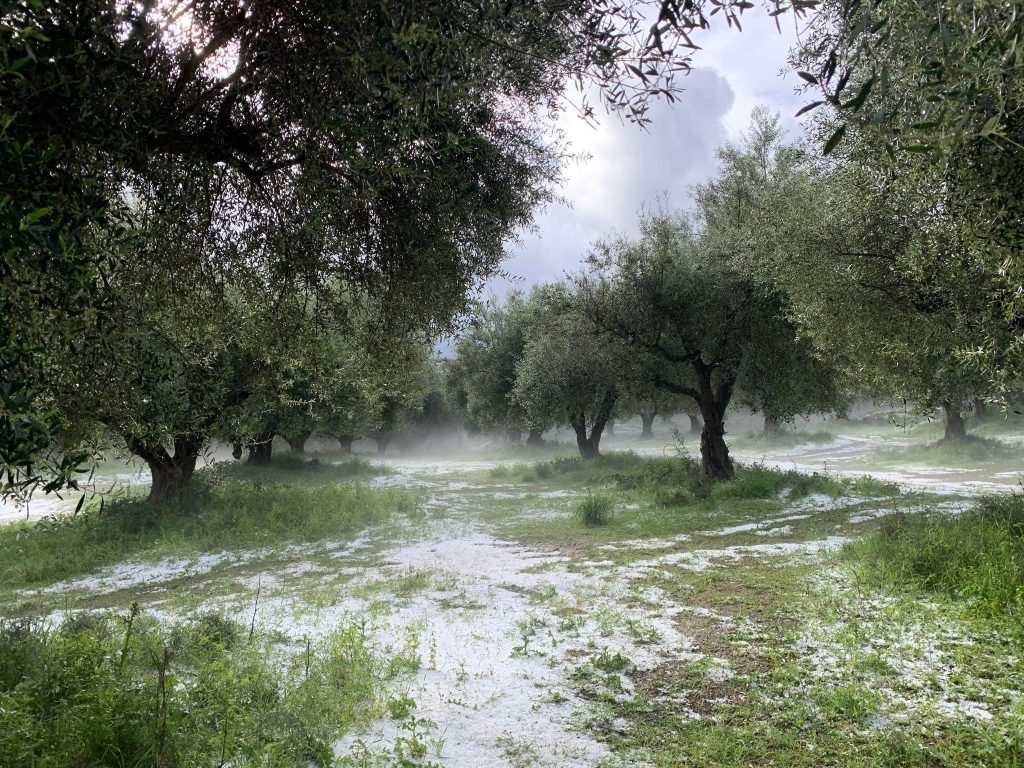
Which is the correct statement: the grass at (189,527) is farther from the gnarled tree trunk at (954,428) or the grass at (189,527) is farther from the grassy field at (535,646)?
the gnarled tree trunk at (954,428)

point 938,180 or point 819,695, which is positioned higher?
point 938,180

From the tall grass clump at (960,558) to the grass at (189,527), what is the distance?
13490mm

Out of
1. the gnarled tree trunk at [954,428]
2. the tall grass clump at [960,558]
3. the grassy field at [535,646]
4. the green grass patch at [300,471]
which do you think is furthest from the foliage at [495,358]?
the tall grass clump at [960,558]

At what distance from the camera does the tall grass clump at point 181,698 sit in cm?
425

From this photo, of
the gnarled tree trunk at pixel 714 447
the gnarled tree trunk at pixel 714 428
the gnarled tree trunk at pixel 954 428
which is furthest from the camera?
the gnarled tree trunk at pixel 954 428

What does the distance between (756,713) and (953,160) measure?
22.8 feet

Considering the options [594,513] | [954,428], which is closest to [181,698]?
[594,513]

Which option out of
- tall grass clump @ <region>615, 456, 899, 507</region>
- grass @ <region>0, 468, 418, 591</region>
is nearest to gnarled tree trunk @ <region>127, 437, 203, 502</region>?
grass @ <region>0, 468, 418, 591</region>

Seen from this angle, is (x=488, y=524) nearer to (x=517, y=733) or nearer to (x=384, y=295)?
(x=384, y=295)

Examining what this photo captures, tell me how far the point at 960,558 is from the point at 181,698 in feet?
34.7

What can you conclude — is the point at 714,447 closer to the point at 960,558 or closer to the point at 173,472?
the point at 960,558

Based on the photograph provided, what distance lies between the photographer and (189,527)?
17.4 metres

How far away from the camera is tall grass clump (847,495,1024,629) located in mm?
8086

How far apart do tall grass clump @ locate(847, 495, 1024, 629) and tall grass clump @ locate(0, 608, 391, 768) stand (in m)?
7.78
